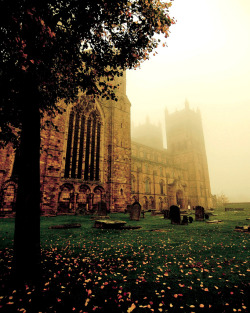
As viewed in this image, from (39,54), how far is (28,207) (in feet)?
13.7

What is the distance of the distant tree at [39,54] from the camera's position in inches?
139

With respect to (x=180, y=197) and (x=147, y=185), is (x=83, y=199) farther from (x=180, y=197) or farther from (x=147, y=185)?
(x=180, y=197)

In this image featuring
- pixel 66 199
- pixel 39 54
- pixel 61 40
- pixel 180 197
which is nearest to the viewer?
pixel 39 54

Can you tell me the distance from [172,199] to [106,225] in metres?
23.7

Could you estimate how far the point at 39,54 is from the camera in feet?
15.8

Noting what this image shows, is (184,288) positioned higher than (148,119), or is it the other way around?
(148,119)

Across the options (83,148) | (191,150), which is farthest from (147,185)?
(83,148)

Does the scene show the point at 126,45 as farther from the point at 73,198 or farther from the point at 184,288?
the point at 73,198

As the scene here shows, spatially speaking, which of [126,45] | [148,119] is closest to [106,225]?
[126,45]

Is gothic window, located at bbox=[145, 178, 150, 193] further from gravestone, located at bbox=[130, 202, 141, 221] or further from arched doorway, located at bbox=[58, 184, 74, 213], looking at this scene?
gravestone, located at bbox=[130, 202, 141, 221]

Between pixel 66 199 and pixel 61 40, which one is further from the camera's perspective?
pixel 66 199

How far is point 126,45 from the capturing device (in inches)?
251

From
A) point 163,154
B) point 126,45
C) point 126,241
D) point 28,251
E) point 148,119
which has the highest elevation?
point 148,119

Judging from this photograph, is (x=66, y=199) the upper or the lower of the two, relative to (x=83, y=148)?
lower
